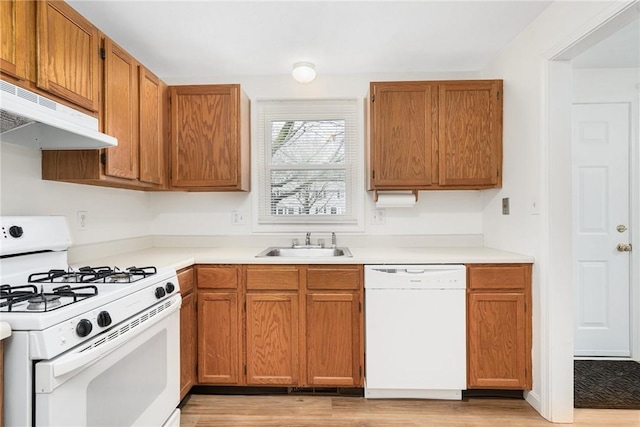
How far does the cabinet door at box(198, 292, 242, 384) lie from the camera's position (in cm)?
222

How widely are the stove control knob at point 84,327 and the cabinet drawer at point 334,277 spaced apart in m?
1.27

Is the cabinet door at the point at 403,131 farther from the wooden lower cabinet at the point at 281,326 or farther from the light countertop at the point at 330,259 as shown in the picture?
the wooden lower cabinet at the point at 281,326

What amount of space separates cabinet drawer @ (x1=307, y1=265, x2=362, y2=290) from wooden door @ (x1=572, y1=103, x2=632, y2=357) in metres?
1.94

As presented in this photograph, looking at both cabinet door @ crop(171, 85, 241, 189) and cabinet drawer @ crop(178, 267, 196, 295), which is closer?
cabinet drawer @ crop(178, 267, 196, 295)

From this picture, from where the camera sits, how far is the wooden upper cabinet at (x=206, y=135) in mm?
2490

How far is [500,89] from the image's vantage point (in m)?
2.45

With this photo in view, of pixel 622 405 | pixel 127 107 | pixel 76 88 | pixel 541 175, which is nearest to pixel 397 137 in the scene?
pixel 541 175

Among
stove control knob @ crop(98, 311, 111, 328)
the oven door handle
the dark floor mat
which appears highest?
stove control knob @ crop(98, 311, 111, 328)

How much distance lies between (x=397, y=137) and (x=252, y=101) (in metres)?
1.25

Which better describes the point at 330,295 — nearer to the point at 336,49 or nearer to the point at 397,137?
the point at 397,137

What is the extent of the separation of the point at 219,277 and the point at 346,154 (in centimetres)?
142

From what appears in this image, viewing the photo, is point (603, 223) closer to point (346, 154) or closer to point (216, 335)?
point (346, 154)

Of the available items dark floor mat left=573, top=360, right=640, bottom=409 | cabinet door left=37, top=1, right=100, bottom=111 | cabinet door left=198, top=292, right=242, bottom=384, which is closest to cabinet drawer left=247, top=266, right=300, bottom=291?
cabinet door left=198, top=292, right=242, bottom=384

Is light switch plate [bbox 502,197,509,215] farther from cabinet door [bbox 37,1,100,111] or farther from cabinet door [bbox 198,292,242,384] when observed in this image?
cabinet door [bbox 37,1,100,111]
